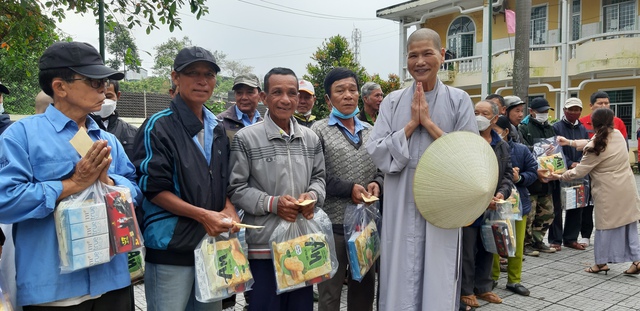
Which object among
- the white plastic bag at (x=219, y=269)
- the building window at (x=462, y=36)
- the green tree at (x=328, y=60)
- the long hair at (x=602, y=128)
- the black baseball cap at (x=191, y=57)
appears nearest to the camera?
the white plastic bag at (x=219, y=269)

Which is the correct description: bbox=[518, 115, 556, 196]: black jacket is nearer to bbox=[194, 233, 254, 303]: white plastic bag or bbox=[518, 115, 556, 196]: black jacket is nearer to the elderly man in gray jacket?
the elderly man in gray jacket

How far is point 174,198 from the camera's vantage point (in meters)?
2.19

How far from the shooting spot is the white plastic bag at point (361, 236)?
280 centimetres

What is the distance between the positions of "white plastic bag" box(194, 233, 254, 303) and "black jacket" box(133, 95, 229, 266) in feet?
→ 0.33

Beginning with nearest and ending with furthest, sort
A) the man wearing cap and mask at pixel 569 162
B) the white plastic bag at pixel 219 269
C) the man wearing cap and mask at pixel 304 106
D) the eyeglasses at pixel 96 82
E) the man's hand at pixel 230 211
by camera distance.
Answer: the eyeglasses at pixel 96 82
the white plastic bag at pixel 219 269
the man's hand at pixel 230 211
the man wearing cap and mask at pixel 304 106
the man wearing cap and mask at pixel 569 162

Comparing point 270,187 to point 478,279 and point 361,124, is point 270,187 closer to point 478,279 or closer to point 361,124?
point 361,124

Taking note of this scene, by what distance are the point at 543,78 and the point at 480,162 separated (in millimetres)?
16885

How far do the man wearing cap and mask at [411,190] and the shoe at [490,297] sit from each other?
4.91 ft

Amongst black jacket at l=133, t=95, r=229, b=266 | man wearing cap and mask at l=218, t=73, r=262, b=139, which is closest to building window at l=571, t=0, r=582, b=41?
man wearing cap and mask at l=218, t=73, r=262, b=139

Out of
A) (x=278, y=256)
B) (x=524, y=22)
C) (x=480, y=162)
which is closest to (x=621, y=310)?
(x=480, y=162)

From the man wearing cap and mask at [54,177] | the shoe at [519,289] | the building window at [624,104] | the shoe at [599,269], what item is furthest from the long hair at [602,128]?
the building window at [624,104]

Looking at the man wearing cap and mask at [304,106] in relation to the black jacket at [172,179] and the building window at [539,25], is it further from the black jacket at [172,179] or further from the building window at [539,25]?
the building window at [539,25]

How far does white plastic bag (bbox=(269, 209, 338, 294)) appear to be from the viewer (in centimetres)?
240

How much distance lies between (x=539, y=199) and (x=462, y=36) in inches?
610
